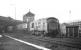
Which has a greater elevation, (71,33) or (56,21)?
(56,21)

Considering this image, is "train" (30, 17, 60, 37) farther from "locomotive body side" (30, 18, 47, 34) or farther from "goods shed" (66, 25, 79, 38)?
"goods shed" (66, 25, 79, 38)

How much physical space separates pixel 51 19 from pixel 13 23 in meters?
26.4

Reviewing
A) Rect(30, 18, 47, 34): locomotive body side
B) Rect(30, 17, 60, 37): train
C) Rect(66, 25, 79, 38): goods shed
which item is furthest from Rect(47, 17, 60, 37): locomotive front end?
Rect(66, 25, 79, 38): goods shed

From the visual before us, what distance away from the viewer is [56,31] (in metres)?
19.0

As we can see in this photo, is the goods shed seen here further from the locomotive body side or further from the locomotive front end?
the locomotive body side

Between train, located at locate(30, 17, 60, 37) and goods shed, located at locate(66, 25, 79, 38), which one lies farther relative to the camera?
train, located at locate(30, 17, 60, 37)

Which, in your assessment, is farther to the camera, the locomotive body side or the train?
the locomotive body side

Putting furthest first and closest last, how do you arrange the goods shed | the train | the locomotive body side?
the locomotive body side < the train < the goods shed

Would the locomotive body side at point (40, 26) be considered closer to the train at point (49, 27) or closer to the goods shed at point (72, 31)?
the train at point (49, 27)

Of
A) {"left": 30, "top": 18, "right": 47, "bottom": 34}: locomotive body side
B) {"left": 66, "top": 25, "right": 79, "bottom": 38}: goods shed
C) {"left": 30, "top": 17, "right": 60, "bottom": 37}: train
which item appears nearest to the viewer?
{"left": 66, "top": 25, "right": 79, "bottom": 38}: goods shed

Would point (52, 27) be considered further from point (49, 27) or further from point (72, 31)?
point (72, 31)

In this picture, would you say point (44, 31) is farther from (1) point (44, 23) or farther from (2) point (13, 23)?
(2) point (13, 23)

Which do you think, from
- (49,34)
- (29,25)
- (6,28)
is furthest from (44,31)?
(6,28)

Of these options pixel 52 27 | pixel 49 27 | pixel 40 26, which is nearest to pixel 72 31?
pixel 52 27
